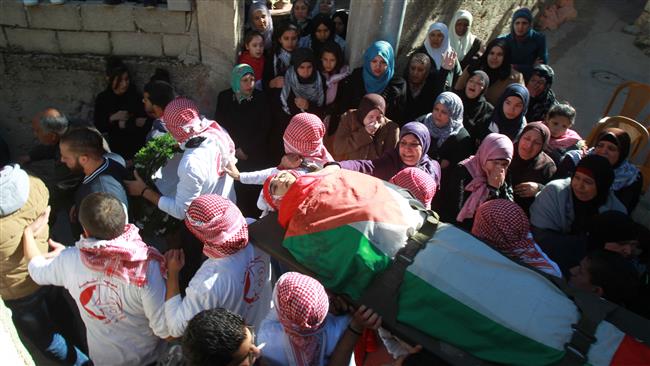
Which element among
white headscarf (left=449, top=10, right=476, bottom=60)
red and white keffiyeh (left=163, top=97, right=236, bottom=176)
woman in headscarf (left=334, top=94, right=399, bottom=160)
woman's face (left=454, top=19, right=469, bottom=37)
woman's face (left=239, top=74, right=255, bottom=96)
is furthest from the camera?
white headscarf (left=449, top=10, right=476, bottom=60)

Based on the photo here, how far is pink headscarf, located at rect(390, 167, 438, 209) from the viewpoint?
2857mm

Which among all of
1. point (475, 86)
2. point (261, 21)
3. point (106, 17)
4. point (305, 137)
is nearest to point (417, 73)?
point (475, 86)

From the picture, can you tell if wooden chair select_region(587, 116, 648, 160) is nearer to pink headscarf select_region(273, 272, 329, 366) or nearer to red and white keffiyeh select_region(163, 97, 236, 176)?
red and white keffiyeh select_region(163, 97, 236, 176)

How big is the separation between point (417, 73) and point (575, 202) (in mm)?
1901

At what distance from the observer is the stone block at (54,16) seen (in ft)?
13.2

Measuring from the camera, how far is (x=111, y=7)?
160 inches

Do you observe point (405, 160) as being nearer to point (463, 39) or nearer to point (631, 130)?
point (463, 39)

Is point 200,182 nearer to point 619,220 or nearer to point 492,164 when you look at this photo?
point 492,164

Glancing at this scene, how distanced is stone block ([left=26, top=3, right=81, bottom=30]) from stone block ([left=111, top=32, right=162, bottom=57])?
12.9 inches

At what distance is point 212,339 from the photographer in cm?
170

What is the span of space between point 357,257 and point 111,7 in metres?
3.44

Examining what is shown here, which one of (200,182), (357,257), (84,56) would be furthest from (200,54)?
(357,257)

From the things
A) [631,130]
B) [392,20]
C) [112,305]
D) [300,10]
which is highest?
[392,20]

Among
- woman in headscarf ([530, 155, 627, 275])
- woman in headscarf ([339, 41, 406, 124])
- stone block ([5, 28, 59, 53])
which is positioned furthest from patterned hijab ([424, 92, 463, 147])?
stone block ([5, 28, 59, 53])
